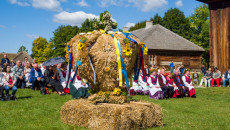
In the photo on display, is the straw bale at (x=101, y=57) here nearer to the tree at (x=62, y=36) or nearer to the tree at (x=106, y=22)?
the tree at (x=106, y=22)

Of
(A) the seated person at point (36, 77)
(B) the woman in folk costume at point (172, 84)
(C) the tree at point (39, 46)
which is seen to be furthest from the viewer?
(C) the tree at point (39, 46)

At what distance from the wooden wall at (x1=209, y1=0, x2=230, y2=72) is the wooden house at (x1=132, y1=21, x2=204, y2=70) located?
13.6 metres

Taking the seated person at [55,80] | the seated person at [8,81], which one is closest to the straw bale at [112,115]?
the seated person at [8,81]

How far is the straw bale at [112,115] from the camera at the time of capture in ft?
18.4

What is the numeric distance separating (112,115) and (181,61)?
30.2m

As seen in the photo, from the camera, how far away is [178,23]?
4756 cm

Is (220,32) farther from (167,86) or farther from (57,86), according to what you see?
(57,86)

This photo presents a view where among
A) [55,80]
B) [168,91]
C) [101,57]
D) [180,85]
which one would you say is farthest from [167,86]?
[101,57]

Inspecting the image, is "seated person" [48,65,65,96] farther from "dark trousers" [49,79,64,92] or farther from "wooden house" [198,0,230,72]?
"wooden house" [198,0,230,72]

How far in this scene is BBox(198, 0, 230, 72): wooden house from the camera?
18000 millimetres

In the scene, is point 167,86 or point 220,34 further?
point 220,34

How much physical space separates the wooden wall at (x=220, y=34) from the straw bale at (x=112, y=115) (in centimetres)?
1361

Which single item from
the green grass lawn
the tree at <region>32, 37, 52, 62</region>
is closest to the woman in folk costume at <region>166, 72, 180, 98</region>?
the green grass lawn

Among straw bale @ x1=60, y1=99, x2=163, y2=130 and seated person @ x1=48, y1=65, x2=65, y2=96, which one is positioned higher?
seated person @ x1=48, y1=65, x2=65, y2=96
